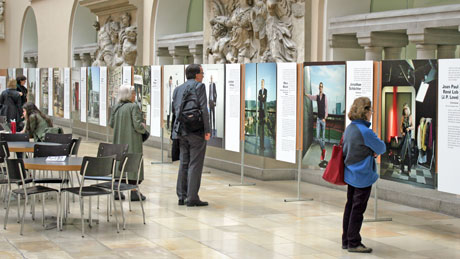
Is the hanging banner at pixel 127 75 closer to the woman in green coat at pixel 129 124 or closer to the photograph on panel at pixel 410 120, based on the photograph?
the woman in green coat at pixel 129 124

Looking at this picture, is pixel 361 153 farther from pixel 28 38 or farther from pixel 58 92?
pixel 28 38

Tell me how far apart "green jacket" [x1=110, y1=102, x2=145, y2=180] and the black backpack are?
695mm

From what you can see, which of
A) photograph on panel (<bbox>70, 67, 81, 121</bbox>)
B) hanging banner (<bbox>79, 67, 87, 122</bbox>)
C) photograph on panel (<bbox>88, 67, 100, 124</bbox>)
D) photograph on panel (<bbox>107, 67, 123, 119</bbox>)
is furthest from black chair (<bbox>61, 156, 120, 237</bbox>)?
photograph on panel (<bbox>70, 67, 81, 121</bbox>)

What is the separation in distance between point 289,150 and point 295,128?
37cm

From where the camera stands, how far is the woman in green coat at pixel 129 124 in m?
11.2

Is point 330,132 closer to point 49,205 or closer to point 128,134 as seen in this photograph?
point 128,134

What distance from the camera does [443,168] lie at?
8891 mm

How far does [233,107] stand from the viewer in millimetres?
13297

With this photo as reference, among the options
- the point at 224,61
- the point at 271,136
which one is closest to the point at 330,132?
the point at 271,136

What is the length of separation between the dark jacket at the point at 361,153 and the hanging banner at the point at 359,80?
206 centimetres

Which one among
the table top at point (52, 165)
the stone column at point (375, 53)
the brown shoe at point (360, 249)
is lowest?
the brown shoe at point (360, 249)

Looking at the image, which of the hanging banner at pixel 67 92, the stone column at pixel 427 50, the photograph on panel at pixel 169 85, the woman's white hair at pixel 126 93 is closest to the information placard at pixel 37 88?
the hanging banner at pixel 67 92

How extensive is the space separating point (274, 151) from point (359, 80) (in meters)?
2.57

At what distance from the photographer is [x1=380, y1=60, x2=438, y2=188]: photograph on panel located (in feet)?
30.0
